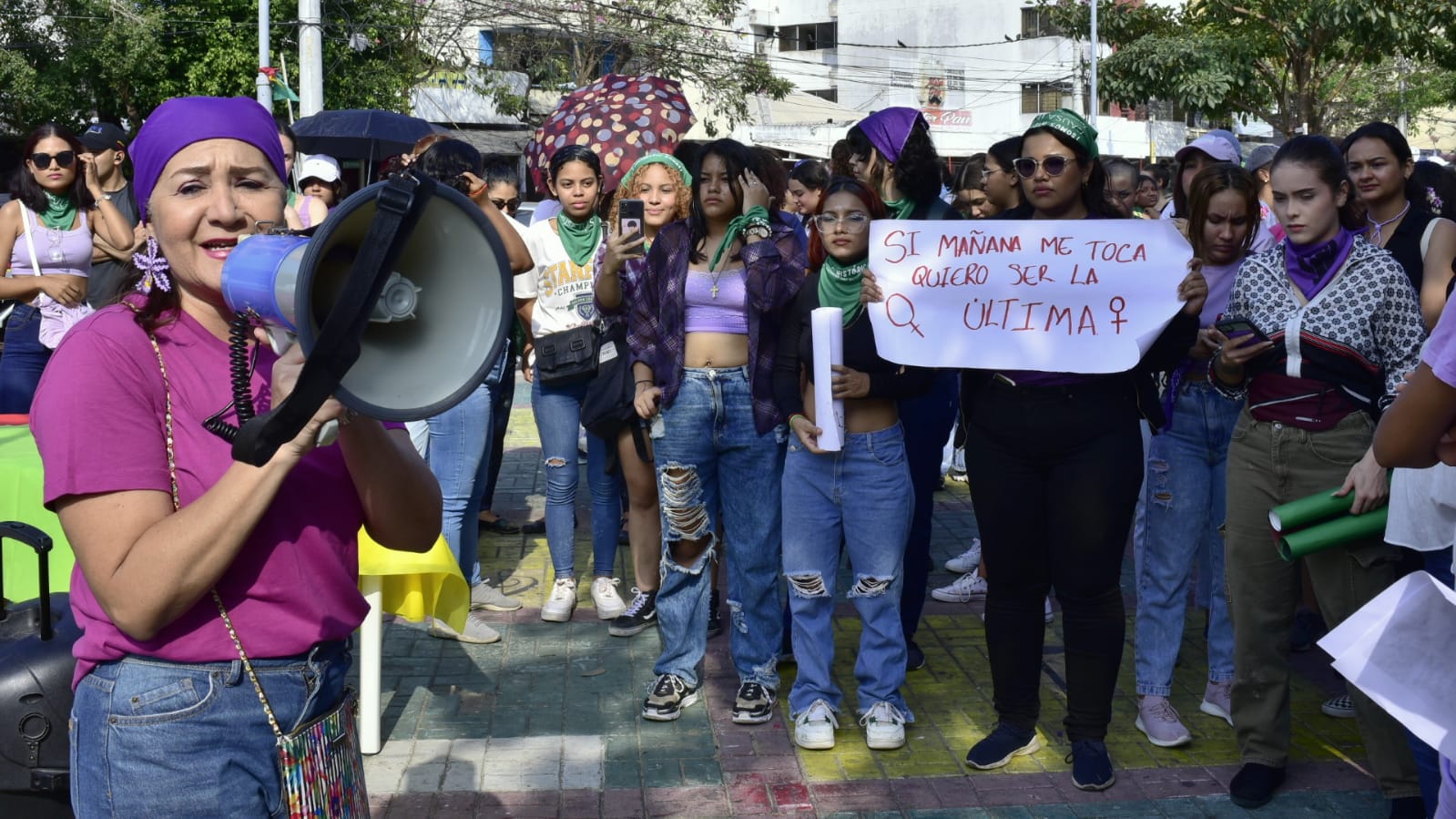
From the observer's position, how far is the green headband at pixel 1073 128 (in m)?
4.53

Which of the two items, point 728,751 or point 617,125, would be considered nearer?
point 728,751

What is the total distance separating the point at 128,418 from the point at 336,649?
1.74 feet

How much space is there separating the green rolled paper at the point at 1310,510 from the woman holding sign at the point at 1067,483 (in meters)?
0.50

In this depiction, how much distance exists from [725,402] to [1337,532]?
214 centimetres

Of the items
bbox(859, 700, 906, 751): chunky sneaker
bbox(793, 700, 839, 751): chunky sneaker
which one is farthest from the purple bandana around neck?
bbox(793, 700, 839, 751): chunky sneaker

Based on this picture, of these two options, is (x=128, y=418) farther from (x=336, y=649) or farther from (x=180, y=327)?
(x=336, y=649)

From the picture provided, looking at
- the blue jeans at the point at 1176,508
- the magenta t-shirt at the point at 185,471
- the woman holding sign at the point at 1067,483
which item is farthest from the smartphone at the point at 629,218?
the magenta t-shirt at the point at 185,471

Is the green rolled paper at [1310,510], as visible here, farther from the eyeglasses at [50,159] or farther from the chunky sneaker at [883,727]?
the eyeglasses at [50,159]

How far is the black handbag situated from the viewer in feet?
20.7

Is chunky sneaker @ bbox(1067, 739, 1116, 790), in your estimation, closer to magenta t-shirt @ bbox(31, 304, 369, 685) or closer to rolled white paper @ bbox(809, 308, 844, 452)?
rolled white paper @ bbox(809, 308, 844, 452)

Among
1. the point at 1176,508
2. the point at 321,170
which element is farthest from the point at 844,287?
the point at 321,170

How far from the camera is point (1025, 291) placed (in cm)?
464

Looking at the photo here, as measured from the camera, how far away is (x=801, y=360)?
5.00 metres

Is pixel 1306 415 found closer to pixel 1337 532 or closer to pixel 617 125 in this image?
pixel 1337 532
